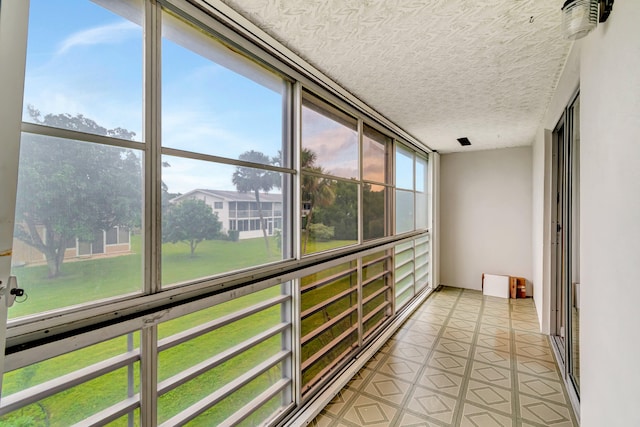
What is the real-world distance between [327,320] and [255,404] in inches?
34.0

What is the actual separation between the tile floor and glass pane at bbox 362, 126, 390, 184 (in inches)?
71.8

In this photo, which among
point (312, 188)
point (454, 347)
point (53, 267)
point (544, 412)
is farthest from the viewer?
point (454, 347)

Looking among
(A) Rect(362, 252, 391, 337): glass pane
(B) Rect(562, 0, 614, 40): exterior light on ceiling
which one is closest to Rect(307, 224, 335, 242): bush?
(A) Rect(362, 252, 391, 337): glass pane

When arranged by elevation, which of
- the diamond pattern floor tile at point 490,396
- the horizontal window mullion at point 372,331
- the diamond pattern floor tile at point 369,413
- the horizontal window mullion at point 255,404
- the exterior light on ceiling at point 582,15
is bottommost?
the diamond pattern floor tile at point 369,413

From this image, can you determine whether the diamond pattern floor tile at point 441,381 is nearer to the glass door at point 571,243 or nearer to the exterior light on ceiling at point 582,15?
the glass door at point 571,243

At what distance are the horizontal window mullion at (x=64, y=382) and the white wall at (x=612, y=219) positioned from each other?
1.70 m

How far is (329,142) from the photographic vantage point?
2.53 metres

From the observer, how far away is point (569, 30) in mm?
1125

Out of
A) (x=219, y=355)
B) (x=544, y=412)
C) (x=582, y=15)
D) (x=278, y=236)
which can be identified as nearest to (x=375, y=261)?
(x=278, y=236)

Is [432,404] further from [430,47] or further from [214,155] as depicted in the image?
[430,47]

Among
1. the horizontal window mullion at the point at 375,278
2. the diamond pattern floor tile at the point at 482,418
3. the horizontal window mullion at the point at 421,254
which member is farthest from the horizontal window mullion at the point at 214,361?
the horizontal window mullion at the point at 421,254

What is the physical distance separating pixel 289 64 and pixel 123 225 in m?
1.38

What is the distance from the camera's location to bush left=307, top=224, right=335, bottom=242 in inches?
89.6

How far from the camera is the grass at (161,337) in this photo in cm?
98
